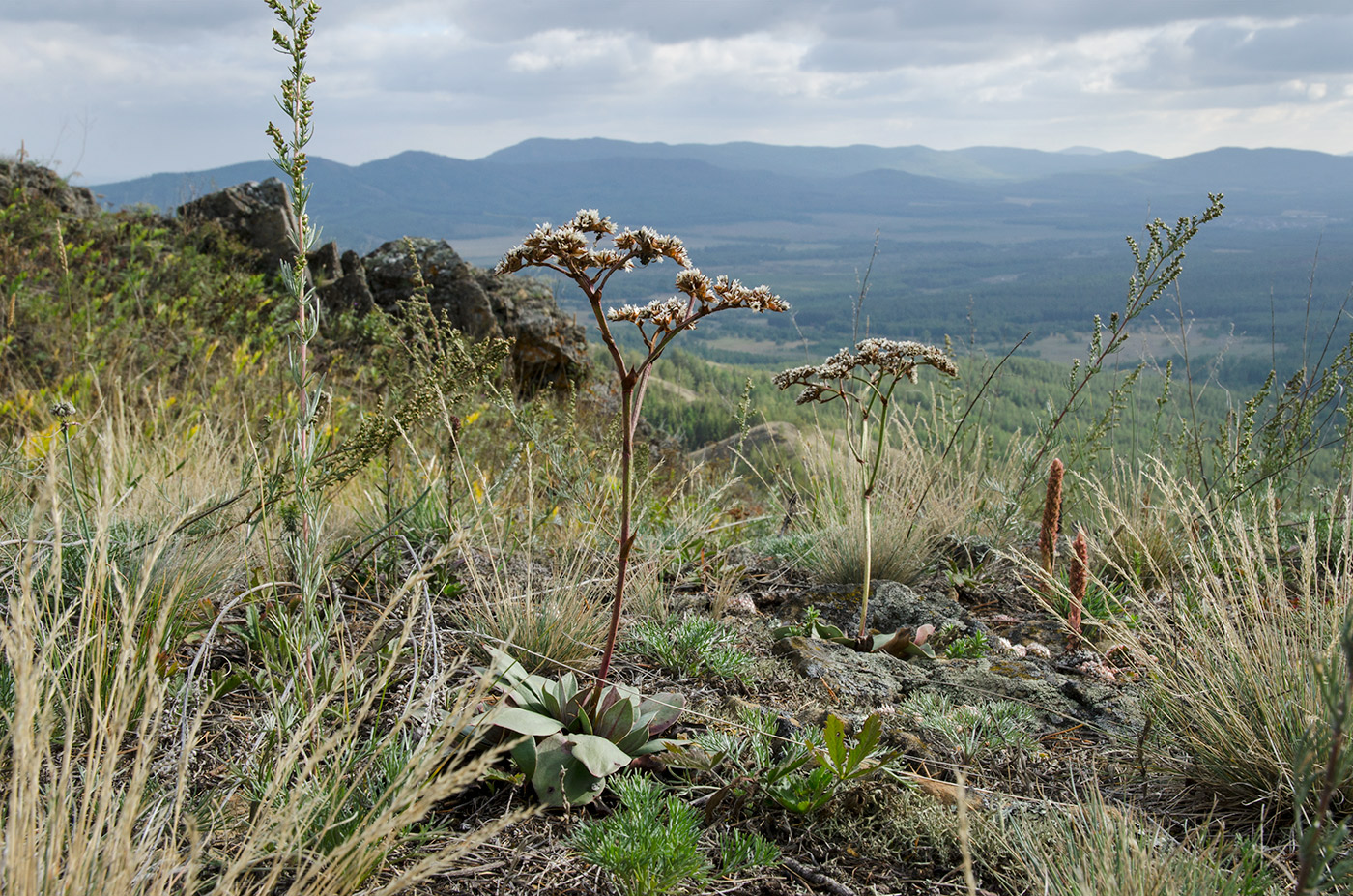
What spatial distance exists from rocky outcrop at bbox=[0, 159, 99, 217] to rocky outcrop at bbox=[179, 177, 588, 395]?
1.01 meters

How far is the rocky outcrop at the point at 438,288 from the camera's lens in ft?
30.8

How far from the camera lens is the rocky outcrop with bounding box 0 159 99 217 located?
8.30m

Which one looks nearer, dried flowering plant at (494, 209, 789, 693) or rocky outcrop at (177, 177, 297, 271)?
dried flowering plant at (494, 209, 789, 693)

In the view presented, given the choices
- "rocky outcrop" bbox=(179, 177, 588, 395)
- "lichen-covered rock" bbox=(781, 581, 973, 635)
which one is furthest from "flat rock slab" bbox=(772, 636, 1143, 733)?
"rocky outcrop" bbox=(179, 177, 588, 395)

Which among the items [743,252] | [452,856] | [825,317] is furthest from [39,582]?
[743,252]

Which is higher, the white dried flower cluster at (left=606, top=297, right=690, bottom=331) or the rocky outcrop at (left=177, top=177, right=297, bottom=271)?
the rocky outcrop at (left=177, top=177, right=297, bottom=271)

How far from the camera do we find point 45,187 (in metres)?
8.62

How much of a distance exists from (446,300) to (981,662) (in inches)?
323

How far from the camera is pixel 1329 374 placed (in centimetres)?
376

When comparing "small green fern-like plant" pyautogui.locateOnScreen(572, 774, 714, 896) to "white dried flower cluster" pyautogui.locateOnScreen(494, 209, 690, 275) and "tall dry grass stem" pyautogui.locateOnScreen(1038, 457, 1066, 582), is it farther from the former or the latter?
"tall dry grass stem" pyautogui.locateOnScreen(1038, 457, 1066, 582)

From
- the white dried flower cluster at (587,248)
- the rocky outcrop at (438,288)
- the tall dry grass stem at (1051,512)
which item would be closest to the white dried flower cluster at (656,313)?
the white dried flower cluster at (587,248)

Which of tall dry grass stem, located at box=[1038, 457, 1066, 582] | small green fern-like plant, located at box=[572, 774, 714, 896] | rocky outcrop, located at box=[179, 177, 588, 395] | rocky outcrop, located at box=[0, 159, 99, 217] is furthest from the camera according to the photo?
rocky outcrop, located at box=[179, 177, 588, 395]

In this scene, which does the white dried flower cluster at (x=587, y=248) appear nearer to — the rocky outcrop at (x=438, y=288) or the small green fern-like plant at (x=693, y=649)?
the small green fern-like plant at (x=693, y=649)

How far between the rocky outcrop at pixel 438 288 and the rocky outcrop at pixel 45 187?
39.7 inches
